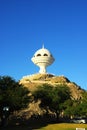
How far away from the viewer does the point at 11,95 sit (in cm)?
7344

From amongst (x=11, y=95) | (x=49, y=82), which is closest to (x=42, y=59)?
(x=49, y=82)

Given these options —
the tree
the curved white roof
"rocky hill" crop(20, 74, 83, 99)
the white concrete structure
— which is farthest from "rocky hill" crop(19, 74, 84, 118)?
the tree

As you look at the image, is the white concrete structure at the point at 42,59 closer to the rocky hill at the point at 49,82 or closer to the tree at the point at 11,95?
the rocky hill at the point at 49,82

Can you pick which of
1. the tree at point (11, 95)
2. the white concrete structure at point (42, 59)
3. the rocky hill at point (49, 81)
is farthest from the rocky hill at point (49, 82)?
the tree at point (11, 95)

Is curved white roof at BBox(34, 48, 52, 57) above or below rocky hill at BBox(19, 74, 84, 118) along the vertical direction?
above

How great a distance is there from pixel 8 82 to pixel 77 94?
3725 cm

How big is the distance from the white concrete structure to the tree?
42086 millimetres

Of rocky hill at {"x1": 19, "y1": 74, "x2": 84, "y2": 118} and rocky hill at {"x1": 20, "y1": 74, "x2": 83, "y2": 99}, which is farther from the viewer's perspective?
rocky hill at {"x1": 20, "y1": 74, "x2": 83, "y2": 99}

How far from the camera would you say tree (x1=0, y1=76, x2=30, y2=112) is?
232 ft

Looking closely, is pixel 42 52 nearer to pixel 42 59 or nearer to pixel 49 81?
pixel 42 59

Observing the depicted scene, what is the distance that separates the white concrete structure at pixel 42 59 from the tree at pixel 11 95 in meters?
42.1

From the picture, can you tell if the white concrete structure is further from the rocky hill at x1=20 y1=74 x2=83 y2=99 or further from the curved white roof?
the rocky hill at x1=20 y1=74 x2=83 y2=99

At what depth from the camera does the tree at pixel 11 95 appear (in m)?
70.6

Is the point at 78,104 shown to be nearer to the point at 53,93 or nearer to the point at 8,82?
the point at 53,93
